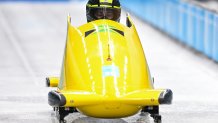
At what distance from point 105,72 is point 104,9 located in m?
2.29

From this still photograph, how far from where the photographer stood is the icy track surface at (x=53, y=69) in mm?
15914

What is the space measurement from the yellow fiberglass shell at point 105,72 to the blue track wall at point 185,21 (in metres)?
9.68

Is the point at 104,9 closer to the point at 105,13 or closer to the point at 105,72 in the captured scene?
the point at 105,13

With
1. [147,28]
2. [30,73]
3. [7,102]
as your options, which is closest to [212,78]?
[30,73]

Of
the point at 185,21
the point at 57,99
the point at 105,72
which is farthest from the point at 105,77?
the point at 185,21

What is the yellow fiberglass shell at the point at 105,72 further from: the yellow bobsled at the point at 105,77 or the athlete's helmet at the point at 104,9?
the athlete's helmet at the point at 104,9

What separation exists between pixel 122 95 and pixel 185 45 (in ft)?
48.4

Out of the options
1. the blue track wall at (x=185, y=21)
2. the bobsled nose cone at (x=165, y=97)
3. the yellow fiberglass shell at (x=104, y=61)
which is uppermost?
the yellow fiberglass shell at (x=104, y=61)

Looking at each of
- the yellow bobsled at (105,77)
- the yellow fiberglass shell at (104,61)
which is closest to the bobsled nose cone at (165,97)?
the yellow bobsled at (105,77)

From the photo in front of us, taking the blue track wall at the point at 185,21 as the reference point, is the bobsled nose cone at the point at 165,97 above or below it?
above

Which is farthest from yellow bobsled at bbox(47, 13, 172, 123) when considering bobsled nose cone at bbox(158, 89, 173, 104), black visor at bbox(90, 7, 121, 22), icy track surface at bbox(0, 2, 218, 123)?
icy track surface at bbox(0, 2, 218, 123)

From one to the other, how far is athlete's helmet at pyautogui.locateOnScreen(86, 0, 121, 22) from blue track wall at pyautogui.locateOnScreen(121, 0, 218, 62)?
873 centimetres

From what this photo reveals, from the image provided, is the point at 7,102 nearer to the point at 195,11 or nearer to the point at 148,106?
the point at 148,106

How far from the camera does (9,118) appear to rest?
15508mm
